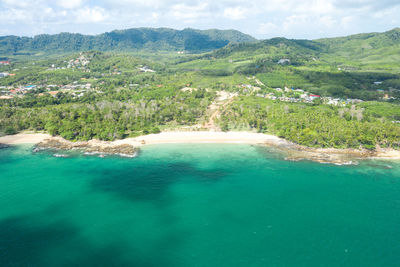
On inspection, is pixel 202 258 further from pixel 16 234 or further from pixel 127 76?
pixel 127 76

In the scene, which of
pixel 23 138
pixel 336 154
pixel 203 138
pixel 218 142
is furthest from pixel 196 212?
pixel 23 138

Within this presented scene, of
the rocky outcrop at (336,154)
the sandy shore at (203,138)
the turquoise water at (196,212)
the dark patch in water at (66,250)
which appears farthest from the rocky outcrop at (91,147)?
the rocky outcrop at (336,154)

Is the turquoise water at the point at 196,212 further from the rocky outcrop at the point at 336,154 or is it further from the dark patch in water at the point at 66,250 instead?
the rocky outcrop at the point at 336,154

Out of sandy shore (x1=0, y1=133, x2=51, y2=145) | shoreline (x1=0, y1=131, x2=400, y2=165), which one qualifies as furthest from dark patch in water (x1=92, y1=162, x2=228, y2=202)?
sandy shore (x1=0, y1=133, x2=51, y2=145)

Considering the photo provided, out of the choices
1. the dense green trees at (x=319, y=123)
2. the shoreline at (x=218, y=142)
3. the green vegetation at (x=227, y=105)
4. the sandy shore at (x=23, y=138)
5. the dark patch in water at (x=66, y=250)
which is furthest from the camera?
the sandy shore at (x=23, y=138)

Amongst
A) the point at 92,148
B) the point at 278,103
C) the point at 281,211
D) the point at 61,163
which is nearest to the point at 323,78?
the point at 278,103

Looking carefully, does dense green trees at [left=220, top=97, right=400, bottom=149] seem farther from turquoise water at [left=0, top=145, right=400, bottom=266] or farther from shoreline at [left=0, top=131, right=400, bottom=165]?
turquoise water at [left=0, top=145, right=400, bottom=266]

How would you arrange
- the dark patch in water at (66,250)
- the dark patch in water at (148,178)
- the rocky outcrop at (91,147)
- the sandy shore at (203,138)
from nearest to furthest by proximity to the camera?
the dark patch in water at (66,250) < the dark patch in water at (148,178) < the rocky outcrop at (91,147) < the sandy shore at (203,138)
